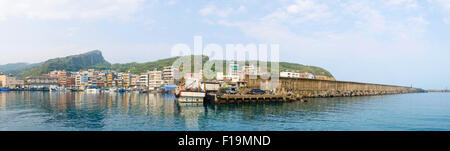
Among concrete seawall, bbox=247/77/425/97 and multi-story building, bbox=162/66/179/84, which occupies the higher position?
multi-story building, bbox=162/66/179/84

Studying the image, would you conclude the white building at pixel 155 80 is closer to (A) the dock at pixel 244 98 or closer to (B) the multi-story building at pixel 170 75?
(B) the multi-story building at pixel 170 75

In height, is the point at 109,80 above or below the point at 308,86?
above

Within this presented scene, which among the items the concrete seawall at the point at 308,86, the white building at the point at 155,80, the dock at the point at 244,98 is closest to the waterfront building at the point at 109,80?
the white building at the point at 155,80

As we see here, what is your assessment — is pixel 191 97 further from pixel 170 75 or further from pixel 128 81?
pixel 128 81

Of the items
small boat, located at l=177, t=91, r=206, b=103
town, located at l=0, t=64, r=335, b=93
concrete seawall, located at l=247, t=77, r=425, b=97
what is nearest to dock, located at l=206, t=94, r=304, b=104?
small boat, located at l=177, t=91, r=206, b=103

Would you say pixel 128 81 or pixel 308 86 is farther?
pixel 128 81

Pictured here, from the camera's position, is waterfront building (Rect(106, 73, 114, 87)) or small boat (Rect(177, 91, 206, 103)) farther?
waterfront building (Rect(106, 73, 114, 87))

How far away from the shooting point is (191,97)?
186ft

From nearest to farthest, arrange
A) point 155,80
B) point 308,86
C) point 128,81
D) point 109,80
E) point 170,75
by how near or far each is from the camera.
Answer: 1. point 308,86
2. point 170,75
3. point 155,80
4. point 128,81
5. point 109,80

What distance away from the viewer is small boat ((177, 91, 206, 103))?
56122mm

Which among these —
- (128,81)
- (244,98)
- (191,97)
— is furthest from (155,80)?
(244,98)

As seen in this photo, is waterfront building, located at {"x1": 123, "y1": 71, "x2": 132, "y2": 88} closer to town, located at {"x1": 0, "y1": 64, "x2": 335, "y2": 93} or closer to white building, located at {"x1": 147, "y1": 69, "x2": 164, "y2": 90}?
town, located at {"x1": 0, "y1": 64, "x2": 335, "y2": 93}

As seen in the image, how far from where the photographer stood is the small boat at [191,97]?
184 feet
